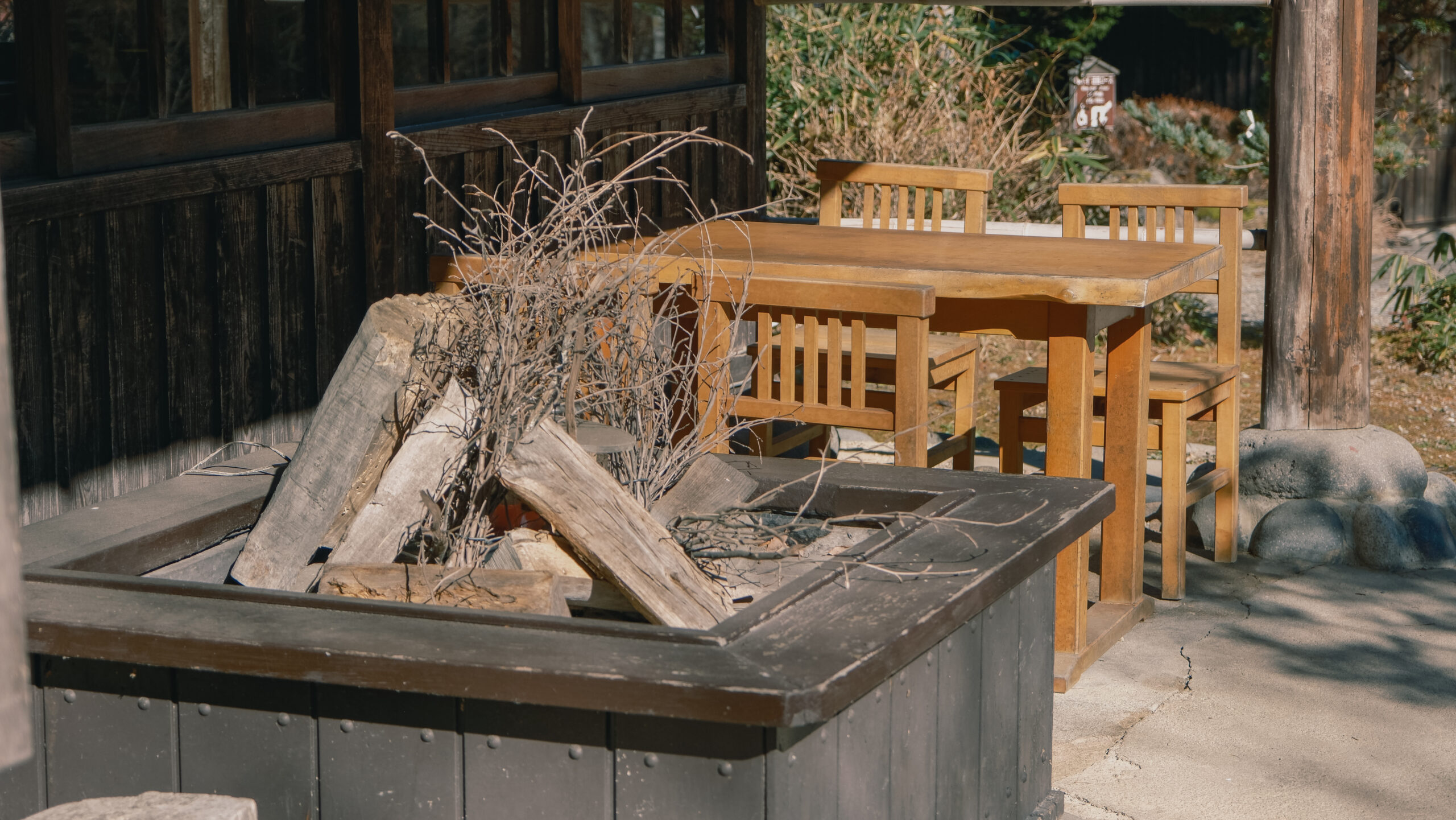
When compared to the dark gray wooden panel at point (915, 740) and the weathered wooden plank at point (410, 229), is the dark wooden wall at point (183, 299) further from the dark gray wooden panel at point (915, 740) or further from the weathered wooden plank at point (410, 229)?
the dark gray wooden panel at point (915, 740)

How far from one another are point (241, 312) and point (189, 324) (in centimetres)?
17

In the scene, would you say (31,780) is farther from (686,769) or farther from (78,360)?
(78,360)

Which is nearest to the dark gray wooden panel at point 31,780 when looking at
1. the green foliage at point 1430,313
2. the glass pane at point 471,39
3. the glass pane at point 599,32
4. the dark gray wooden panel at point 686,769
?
the dark gray wooden panel at point 686,769

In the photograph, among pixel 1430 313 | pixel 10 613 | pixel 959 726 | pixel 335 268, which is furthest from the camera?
pixel 1430 313

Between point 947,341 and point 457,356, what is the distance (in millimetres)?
2893

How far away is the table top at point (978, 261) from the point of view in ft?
→ 11.6

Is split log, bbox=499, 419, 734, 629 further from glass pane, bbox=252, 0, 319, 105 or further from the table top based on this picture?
glass pane, bbox=252, 0, 319, 105

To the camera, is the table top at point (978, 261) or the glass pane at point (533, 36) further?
the glass pane at point (533, 36)

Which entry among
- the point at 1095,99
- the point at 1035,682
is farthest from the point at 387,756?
the point at 1095,99

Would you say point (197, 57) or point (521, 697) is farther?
point (197, 57)

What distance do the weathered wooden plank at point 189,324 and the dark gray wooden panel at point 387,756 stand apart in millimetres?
1699

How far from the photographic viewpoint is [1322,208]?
4.86 m

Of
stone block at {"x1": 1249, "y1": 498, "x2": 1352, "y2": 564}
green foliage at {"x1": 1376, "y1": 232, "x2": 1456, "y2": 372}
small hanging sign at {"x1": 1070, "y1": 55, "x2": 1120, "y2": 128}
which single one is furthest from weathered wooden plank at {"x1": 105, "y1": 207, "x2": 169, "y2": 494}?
small hanging sign at {"x1": 1070, "y1": 55, "x2": 1120, "y2": 128}

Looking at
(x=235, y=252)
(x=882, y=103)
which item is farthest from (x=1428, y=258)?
(x=235, y=252)
